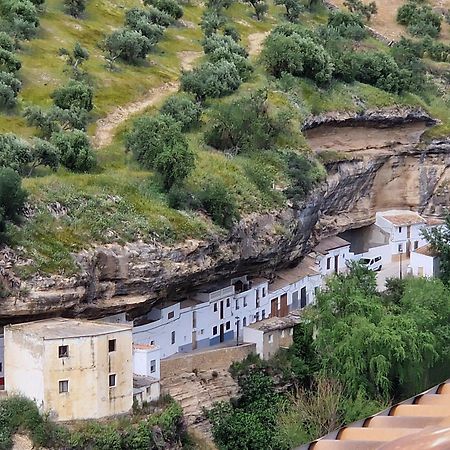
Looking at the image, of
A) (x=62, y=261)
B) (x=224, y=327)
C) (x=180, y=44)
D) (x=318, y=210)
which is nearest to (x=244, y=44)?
(x=180, y=44)

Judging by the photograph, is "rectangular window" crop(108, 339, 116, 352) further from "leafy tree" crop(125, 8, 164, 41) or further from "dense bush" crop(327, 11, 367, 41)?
"dense bush" crop(327, 11, 367, 41)

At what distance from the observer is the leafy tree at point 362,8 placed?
79062 mm

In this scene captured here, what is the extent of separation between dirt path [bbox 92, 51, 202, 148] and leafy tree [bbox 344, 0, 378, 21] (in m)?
26.3

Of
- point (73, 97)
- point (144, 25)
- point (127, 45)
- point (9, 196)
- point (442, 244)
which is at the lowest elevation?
point (442, 244)

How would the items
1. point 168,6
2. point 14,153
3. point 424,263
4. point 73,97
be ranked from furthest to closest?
point 168,6, point 424,263, point 73,97, point 14,153

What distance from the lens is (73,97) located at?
45.7 metres

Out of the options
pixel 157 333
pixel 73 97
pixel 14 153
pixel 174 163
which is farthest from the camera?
pixel 73 97

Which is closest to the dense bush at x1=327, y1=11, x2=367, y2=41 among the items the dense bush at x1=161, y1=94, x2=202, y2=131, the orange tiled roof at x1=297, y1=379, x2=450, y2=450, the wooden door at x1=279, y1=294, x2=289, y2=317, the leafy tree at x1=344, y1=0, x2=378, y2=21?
the leafy tree at x1=344, y1=0, x2=378, y2=21

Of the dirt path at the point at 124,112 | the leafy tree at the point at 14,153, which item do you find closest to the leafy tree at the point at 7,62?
the dirt path at the point at 124,112

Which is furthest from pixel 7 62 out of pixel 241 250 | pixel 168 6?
pixel 168 6

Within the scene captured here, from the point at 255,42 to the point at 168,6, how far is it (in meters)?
5.95

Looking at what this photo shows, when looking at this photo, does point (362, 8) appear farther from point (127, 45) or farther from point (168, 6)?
point (127, 45)

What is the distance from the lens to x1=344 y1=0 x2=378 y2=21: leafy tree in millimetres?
79062

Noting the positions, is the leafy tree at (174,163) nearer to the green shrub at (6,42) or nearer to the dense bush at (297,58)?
the green shrub at (6,42)
